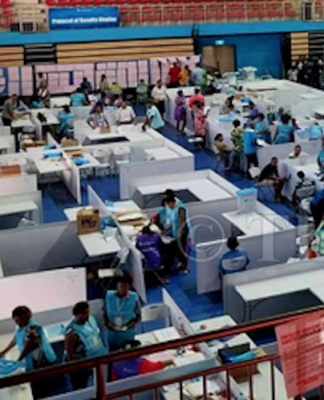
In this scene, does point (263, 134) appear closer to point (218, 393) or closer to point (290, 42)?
point (218, 393)

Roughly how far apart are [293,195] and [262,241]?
8.51 feet

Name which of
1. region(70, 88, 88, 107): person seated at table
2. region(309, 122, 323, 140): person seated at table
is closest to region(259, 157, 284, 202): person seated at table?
region(309, 122, 323, 140): person seated at table

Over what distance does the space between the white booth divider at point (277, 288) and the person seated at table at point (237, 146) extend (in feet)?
18.2

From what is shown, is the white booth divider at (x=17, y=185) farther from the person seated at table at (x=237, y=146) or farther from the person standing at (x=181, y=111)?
the person standing at (x=181, y=111)

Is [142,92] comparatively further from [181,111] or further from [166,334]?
[166,334]

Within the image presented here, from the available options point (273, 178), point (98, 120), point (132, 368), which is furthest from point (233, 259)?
point (98, 120)

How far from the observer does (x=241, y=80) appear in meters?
21.7

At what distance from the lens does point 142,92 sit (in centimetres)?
2073

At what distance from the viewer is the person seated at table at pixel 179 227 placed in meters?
8.56

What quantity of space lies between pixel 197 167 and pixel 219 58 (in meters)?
13.4

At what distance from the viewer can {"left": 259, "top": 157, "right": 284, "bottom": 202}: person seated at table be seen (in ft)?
36.8

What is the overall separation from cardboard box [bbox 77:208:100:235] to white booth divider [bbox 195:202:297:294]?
4.99 feet

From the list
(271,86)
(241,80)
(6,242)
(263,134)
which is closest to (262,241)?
(6,242)

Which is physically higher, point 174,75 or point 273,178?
point 174,75
